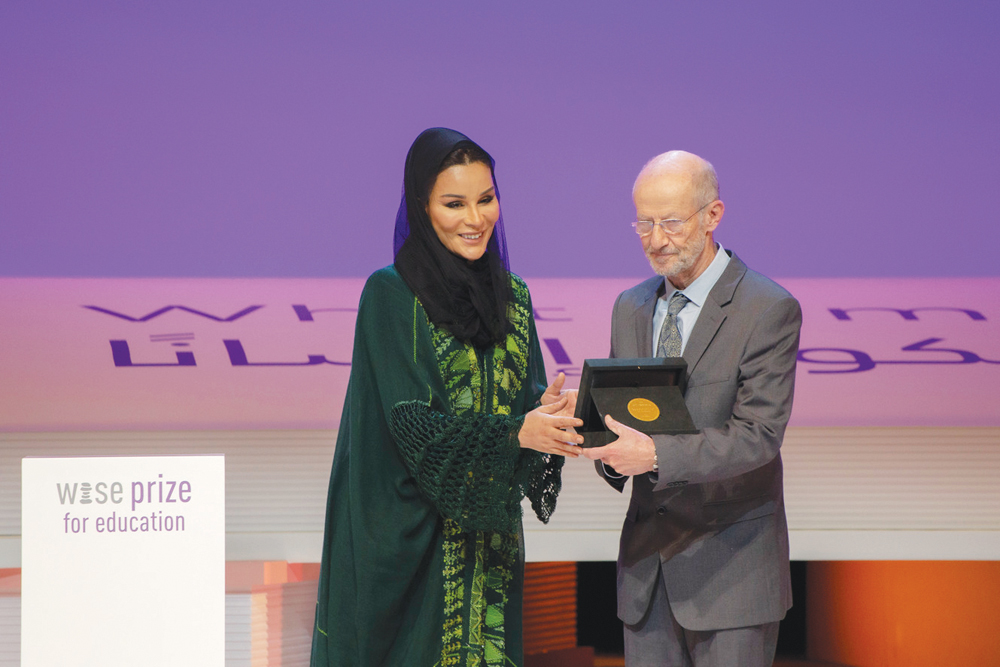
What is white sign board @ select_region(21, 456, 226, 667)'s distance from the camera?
1714mm

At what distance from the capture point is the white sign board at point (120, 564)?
5.62 feet

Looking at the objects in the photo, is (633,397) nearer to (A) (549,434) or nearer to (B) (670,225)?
(A) (549,434)

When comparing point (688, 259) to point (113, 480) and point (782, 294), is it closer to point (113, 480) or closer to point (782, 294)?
point (782, 294)

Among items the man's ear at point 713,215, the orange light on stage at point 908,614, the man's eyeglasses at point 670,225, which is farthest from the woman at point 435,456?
the orange light on stage at point 908,614

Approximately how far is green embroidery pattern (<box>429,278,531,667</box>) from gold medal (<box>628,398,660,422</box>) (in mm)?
328

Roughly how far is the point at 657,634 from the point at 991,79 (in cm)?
248

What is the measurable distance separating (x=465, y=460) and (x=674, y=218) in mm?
653

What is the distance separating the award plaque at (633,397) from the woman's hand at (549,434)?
4 cm

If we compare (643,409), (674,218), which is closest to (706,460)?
(643,409)

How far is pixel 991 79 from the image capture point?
3316 mm

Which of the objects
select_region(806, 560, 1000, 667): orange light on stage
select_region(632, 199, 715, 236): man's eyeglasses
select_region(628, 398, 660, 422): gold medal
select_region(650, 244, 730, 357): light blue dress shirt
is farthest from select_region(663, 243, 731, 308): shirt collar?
select_region(806, 560, 1000, 667): orange light on stage

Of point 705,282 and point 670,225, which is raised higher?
point 670,225

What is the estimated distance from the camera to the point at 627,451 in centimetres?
173

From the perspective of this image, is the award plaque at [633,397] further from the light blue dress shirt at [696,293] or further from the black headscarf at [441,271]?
the black headscarf at [441,271]
